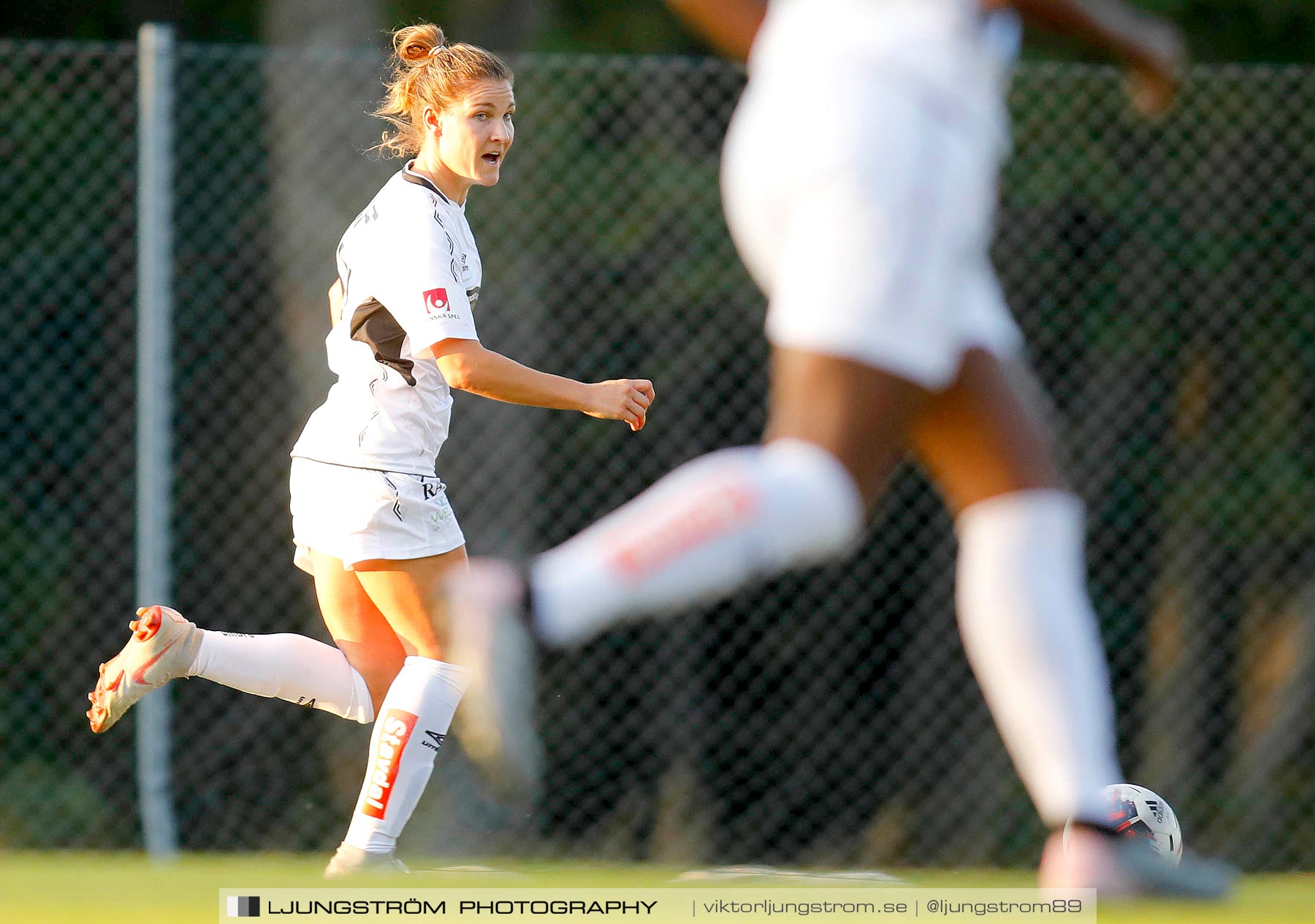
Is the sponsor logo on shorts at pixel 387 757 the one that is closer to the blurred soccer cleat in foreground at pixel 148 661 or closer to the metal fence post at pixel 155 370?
the blurred soccer cleat in foreground at pixel 148 661

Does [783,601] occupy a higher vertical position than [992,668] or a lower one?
lower

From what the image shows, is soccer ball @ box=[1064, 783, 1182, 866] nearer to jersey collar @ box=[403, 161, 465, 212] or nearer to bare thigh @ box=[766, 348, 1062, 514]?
bare thigh @ box=[766, 348, 1062, 514]

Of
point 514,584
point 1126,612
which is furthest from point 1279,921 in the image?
point 1126,612

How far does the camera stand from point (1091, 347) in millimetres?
6051

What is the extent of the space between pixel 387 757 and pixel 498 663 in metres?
1.27

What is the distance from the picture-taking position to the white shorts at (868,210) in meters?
2.05

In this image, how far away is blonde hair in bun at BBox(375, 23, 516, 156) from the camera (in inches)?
125

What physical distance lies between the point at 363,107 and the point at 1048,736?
3.82 m

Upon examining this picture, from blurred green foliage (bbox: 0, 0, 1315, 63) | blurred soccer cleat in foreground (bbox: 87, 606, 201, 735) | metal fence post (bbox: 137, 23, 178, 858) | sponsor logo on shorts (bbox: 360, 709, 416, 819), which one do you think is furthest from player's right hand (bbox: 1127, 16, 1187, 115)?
blurred green foliage (bbox: 0, 0, 1315, 63)

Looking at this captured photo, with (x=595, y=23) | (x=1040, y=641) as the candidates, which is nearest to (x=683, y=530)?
(x=1040, y=641)

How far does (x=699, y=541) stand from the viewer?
6.37 feet

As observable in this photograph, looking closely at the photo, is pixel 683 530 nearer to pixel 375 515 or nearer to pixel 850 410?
pixel 850 410

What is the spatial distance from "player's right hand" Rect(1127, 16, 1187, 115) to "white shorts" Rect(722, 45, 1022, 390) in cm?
20

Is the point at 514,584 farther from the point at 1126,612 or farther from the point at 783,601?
the point at 1126,612
